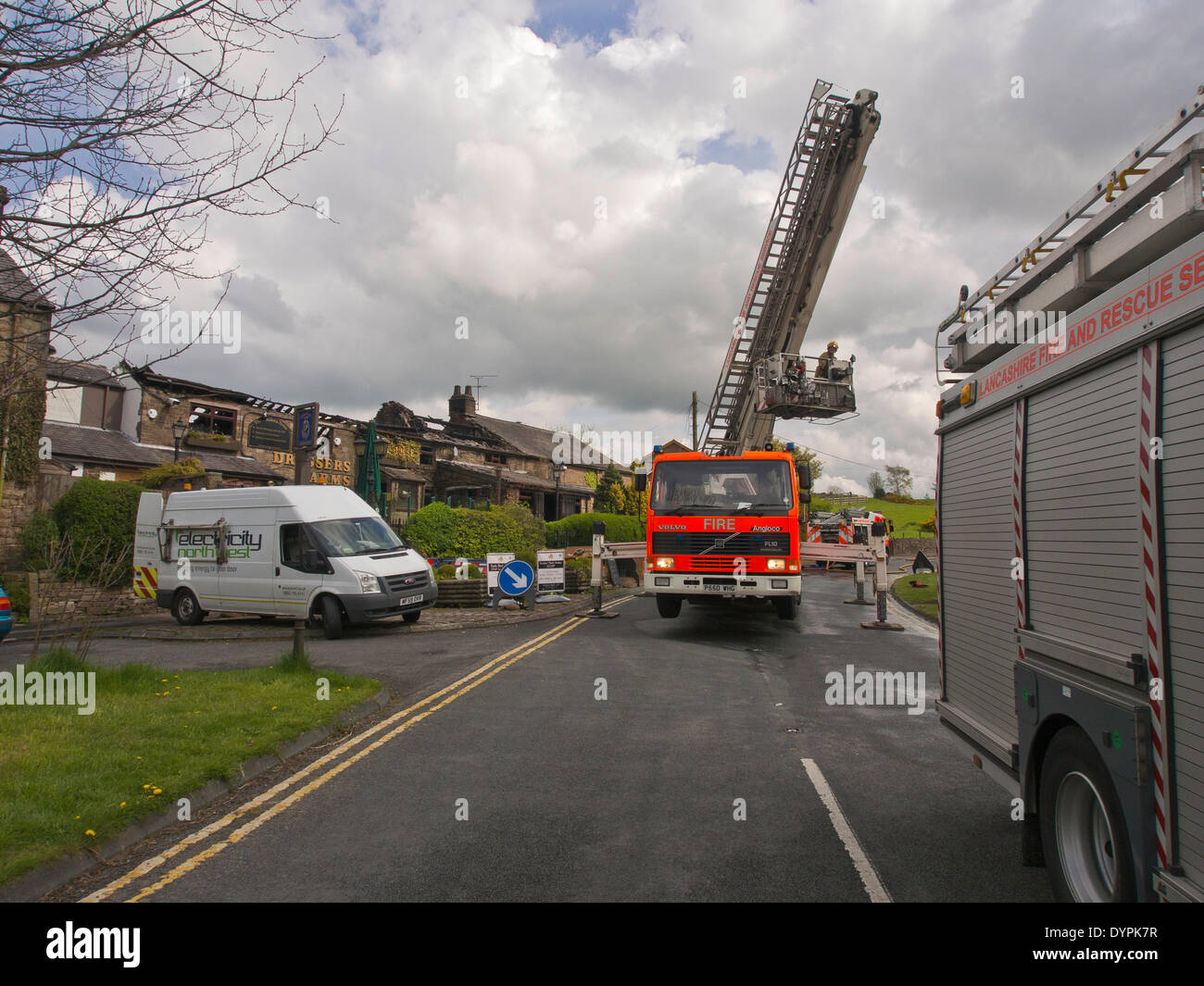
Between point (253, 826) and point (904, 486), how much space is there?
9304 cm

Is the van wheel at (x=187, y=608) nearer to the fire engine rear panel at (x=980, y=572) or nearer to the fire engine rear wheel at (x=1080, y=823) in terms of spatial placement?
the fire engine rear panel at (x=980, y=572)

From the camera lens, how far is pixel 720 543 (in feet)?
39.5

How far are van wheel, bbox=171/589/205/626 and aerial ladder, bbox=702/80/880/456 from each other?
11.5 m

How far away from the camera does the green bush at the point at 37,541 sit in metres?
16.5

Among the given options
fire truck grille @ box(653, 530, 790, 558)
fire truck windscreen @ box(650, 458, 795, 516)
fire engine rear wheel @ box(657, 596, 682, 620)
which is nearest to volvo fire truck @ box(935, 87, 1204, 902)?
fire truck grille @ box(653, 530, 790, 558)

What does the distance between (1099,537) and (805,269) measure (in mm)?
10681

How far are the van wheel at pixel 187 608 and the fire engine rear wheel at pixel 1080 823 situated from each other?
49.3 feet

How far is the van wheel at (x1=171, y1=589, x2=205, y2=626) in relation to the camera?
14570mm

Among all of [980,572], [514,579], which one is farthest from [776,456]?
[980,572]

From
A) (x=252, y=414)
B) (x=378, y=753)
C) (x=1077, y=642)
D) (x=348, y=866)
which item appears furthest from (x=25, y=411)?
(x=1077, y=642)

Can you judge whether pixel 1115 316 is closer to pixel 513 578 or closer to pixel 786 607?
pixel 786 607

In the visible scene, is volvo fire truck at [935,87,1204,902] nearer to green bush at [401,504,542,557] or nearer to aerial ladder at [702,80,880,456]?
aerial ladder at [702,80,880,456]
